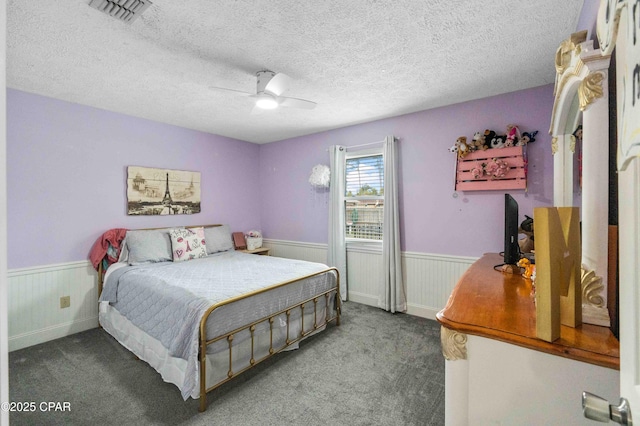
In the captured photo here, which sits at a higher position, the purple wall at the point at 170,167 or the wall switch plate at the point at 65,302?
the purple wall at the point at 170,167

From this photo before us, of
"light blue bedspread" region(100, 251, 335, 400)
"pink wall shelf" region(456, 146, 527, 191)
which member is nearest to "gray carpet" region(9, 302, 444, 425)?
"light blue bedspread" region(100, 251, 335, 400)

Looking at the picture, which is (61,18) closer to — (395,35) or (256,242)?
(395,35)

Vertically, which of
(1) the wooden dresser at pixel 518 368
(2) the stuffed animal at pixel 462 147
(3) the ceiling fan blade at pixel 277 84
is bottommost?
(1) the wooden dresser at pixel 518 368

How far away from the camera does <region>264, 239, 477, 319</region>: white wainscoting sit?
10.2 ft

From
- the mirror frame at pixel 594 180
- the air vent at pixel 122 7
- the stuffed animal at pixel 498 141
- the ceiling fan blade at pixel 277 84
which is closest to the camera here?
the mirror frame at pixel 594 180

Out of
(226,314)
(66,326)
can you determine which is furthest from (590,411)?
(66,326)

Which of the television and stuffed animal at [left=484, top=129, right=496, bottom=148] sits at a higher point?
stuffed animal at [left=484, top=129, right=496, bottom=148]

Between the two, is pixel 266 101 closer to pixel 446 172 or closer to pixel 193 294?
pixel 193 294

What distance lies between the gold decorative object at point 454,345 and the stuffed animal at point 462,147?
247 cm

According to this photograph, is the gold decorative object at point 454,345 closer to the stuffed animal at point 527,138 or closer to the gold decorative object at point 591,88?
the gold decorative object at point 591,88

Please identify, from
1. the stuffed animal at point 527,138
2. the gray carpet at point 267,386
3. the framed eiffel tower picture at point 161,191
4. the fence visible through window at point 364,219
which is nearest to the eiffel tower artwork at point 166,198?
the framed eiffel tower picture at point 161,191

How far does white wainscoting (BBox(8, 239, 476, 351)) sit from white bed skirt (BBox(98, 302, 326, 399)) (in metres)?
0.36

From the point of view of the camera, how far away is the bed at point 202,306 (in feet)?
6.14

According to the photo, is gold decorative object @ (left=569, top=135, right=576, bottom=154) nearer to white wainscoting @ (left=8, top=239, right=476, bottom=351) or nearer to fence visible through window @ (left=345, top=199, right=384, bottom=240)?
white wainscoting @ (left=8, top=239, right=476, bottom=351)
